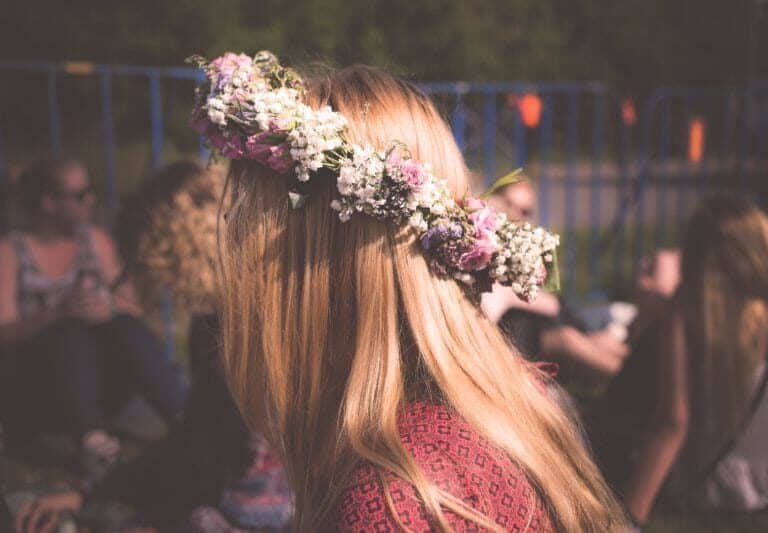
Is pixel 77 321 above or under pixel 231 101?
under

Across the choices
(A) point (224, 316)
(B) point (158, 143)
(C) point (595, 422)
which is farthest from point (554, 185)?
(A) point (224, 316)

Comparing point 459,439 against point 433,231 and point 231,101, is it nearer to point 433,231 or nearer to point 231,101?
point 433,231

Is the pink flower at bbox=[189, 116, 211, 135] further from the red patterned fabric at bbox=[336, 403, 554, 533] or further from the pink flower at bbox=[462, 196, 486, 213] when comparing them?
the red patterned fabric at bbox=[336, 403, 554, 533]

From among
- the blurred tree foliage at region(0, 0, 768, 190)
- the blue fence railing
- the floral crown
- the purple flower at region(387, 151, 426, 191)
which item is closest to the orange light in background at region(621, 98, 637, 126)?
the blue fence railing

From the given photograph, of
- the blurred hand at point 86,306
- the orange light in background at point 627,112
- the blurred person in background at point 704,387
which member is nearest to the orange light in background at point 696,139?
the orange light in background at point 627,112

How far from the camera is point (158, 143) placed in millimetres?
4855

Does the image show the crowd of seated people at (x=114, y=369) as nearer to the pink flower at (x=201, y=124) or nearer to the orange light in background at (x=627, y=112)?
the pink flower at (x=201, y=124)

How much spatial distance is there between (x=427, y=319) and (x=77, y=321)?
9.00 feet

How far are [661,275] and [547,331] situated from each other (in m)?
1.18

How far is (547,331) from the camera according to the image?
3158 millimetres

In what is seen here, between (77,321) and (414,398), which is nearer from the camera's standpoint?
(414,398)

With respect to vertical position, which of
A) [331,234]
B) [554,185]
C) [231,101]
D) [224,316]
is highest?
[231,101]

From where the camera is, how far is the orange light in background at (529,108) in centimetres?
661

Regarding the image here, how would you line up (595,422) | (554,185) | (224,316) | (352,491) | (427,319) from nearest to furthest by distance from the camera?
1. (352,491)
2. (427,319)
3. (224,316)
4. (595,422)
5. (554,185)
